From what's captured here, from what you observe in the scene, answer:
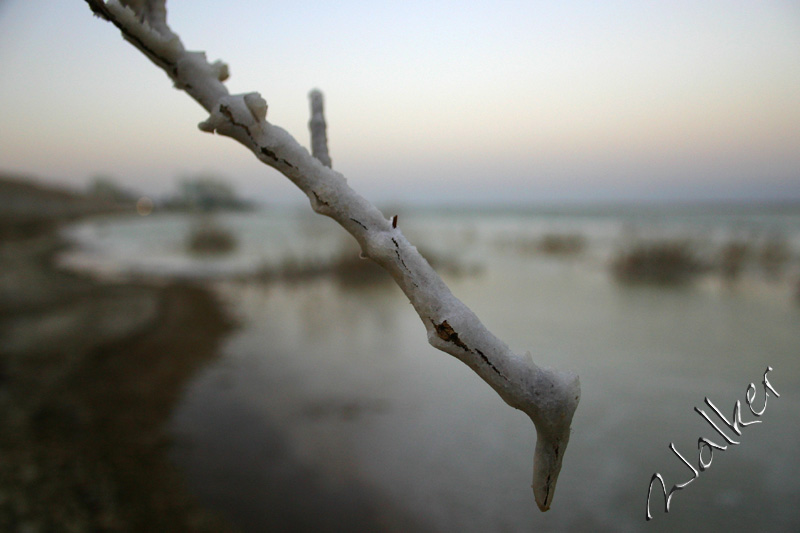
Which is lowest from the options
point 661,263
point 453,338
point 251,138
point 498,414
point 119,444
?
point 119,444

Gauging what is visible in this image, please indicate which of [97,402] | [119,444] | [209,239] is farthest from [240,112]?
[209,239]

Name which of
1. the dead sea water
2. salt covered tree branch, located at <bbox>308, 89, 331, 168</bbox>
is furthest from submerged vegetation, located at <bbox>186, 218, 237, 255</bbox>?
salt covered tree branch, located at <bbox>308, 89, 331, 168</bbox>

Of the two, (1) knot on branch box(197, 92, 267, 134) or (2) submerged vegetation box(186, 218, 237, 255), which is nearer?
(1) knot on branch box(197, 92, 267, 134)

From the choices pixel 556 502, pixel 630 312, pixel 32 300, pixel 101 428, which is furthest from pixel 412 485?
pixel 32 300

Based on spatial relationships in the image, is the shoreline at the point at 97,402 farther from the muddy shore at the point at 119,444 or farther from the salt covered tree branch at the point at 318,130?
the salt covered tree branch at the point at 318,130

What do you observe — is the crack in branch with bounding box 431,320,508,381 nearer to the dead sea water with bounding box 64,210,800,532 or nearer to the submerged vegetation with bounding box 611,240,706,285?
the dead sea water with bounding box 64,210,800,532

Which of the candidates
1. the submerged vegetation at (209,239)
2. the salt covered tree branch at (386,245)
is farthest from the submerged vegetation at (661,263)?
the submerged vegetation at (209,239)

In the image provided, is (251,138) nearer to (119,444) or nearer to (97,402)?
(119,444)
